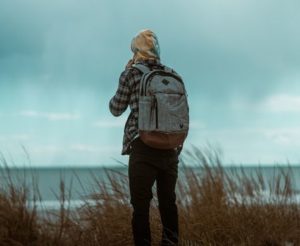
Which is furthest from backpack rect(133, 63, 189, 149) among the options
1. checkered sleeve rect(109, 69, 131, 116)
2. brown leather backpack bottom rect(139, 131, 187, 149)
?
checkered sleeve rect(109, 69, 131, 116)

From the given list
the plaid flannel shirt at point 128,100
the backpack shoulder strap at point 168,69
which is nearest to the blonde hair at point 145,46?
the backpack shoulder strap at point 168,69

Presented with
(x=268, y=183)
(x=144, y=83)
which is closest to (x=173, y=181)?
(x=144, y=83)

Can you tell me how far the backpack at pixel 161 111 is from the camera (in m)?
4.55

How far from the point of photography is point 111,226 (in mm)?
5609

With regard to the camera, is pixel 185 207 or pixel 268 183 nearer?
pixel 185 207

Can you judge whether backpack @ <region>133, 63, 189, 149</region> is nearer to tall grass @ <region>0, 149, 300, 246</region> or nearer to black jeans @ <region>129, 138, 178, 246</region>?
black jeans @ <region>129, 138, 178, 246</region>

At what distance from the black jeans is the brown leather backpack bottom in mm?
52

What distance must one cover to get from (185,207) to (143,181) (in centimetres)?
142

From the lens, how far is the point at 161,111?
4.60 metres

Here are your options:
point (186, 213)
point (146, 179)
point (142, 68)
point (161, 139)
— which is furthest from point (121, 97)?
point (186, 213)

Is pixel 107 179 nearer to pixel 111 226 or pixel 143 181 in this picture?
pixel 111 226

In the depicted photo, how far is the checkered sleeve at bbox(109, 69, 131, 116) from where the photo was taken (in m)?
4.64

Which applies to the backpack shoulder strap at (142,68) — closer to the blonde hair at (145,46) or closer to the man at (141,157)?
the man at (141,157)

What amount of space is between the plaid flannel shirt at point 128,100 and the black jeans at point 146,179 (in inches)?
3.3
